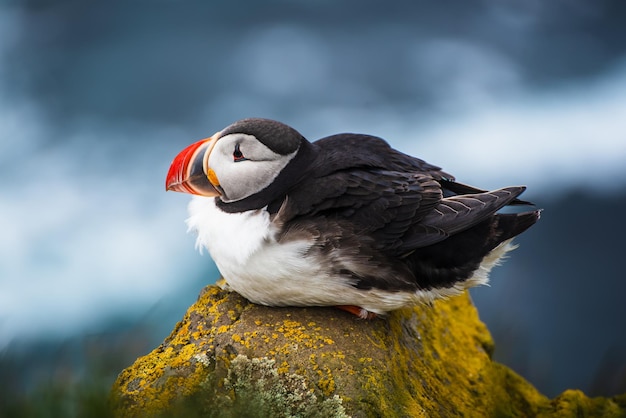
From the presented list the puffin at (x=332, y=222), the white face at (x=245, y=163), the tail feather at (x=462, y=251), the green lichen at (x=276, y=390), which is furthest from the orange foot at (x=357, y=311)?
the white face at (x=245, y=163)

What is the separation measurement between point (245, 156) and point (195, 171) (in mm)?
342

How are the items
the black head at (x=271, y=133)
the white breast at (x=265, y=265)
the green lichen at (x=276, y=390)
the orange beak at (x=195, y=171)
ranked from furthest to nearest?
the orange beak at (x=195, y=171), the black head at (x=271, y=133), the white breast at (x=265, y=265), the green lichen at (x=276, y=390)

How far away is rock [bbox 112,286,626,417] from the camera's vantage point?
3.62 metres

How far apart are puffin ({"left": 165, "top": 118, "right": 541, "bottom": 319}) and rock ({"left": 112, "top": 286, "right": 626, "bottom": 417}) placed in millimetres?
153

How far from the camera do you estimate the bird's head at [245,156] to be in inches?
163

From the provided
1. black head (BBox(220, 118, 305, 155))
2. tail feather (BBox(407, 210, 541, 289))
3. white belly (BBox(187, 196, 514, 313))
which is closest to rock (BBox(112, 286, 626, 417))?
white belly (BBox(187, 196, 514, 313))

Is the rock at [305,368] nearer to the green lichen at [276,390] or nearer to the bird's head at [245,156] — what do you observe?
the green lichen at [276,390]

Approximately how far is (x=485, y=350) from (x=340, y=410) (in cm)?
200

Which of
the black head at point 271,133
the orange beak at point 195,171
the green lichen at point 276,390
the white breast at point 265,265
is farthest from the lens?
the orange beak at point 195,171

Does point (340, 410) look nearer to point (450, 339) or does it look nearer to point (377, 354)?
point (377, 354)

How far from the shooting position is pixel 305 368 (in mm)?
3752

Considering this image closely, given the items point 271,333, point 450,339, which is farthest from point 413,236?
point 450,339

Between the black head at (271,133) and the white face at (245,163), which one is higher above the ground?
the black head at (271,133)

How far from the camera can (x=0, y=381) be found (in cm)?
239
